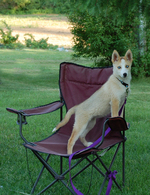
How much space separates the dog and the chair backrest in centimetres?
25

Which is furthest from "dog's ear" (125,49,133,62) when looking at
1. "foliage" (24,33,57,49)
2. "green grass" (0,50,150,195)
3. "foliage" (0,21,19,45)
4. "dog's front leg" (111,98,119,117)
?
"foliage" (24,33,57,49)

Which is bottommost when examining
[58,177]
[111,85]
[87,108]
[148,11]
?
[58,177]

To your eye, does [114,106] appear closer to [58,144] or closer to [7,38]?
[58,144]

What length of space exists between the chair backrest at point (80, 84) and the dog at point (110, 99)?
0.25m

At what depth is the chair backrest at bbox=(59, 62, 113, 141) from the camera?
103 inches

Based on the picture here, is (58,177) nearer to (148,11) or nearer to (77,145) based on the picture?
(77,145)

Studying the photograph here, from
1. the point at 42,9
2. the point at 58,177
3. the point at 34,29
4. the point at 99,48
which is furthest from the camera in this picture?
the point at 42,9

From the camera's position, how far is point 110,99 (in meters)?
2.29

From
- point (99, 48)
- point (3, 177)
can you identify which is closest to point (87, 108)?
point (3, 177)

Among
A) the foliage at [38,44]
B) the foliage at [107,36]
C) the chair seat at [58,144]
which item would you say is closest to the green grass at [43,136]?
the chair seat at [58,144]

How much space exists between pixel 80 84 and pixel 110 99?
20.3 inches

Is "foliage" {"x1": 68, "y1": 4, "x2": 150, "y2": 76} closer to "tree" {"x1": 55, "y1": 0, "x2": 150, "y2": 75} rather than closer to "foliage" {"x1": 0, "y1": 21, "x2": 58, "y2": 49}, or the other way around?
"tree" {"x1": 55, "y1": 0, "x2": 150, "y2": 75}

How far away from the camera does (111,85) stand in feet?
7.54

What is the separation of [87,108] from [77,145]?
331mm
